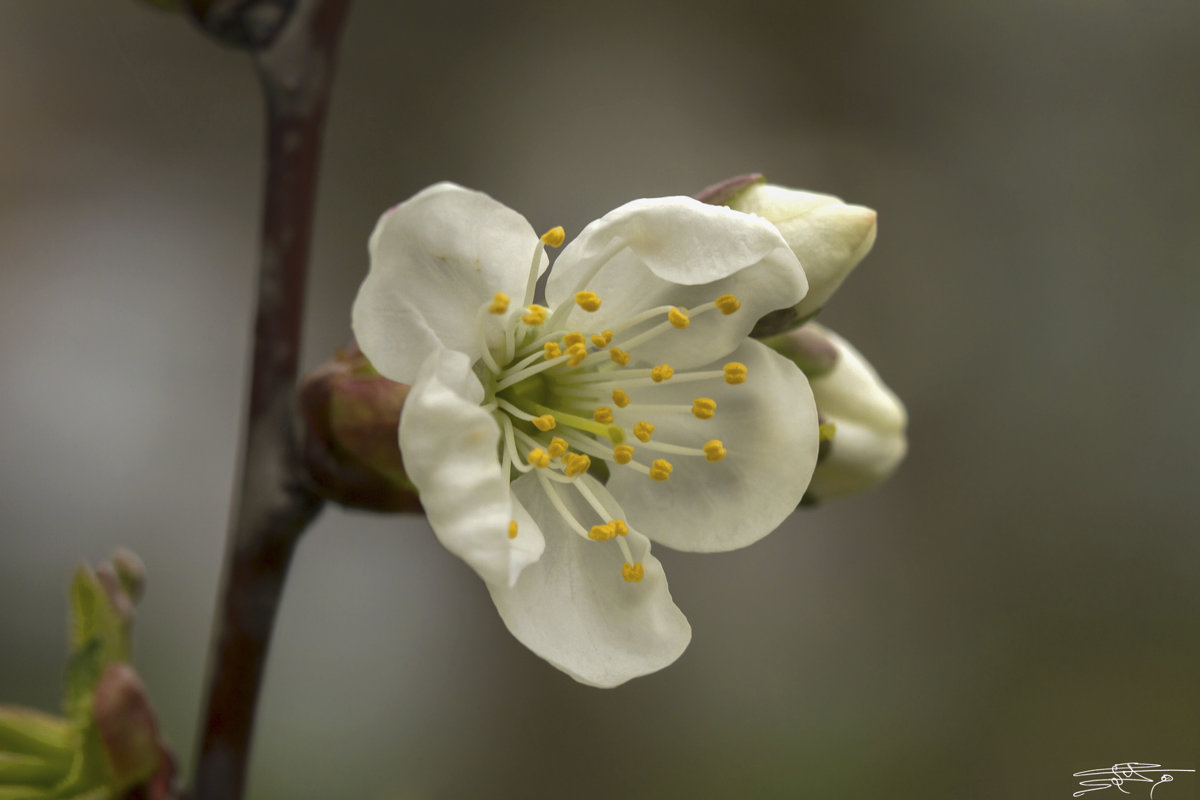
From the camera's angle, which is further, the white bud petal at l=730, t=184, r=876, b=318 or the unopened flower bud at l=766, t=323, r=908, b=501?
the unopened flower bud at l=766, t=323, r=908, b=501

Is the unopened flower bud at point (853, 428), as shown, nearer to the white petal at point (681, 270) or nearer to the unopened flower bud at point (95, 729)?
the white petal at point (681, 270)

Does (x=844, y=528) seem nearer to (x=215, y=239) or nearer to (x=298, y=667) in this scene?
(x=298, y=667)

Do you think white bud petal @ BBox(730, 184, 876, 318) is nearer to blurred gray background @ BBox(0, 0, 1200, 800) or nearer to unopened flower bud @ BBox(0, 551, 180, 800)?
unopened flower bud @ BBox(0, 551, 180, 800)

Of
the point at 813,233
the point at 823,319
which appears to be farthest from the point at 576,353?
the point at 823,319

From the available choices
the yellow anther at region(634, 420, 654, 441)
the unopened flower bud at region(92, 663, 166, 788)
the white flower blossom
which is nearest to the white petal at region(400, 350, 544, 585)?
the white flower blossom

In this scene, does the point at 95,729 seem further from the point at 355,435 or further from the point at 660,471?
the point at 660,471

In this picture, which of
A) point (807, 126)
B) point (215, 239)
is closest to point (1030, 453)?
point (807, 126)
